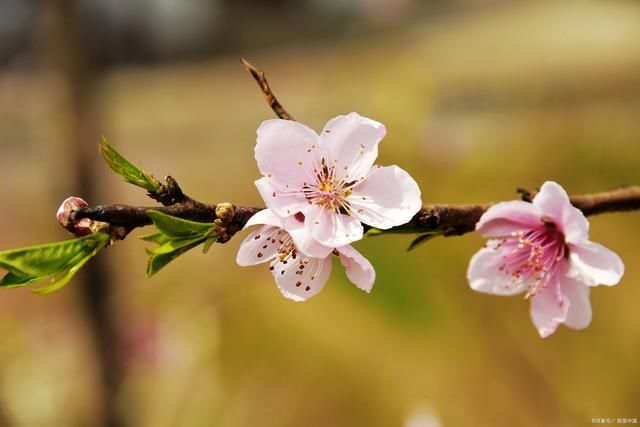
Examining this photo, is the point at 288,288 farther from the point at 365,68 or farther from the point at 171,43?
the point at 171,43

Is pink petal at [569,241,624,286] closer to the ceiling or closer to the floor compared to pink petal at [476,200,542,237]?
closer to the floor

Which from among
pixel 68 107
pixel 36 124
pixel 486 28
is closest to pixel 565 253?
pixel 68 107

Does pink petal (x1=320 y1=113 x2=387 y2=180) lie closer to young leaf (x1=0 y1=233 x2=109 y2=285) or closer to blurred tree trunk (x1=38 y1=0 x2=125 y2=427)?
young leaf (x1=0 y1=233 x2=109 y2=285)

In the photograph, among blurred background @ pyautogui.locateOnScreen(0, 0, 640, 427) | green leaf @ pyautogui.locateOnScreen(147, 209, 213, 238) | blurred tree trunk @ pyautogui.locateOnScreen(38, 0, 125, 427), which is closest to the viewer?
green leaf @ pyautogui.locateOnScreen(147, 209, 213, 238)

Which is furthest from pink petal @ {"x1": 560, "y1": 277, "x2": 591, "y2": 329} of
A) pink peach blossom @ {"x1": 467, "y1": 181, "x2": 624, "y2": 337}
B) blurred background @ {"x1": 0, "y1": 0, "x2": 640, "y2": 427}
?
blurred background @ {"x1": 0, "y1": 0, "x2": 640, "y2": 427}

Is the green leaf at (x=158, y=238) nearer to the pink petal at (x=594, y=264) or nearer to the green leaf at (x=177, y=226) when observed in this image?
the green leaf at (x=177, y=226)

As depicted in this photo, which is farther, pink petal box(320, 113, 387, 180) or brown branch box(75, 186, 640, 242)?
pink petal box(320, 113, 387, 180)
